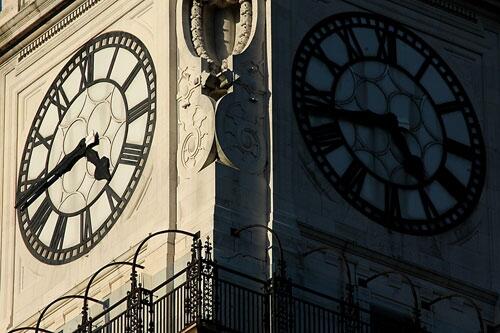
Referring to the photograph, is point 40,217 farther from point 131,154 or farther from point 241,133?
point 241,133

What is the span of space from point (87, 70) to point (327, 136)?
8.86 feet

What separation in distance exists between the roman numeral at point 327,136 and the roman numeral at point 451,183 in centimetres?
109

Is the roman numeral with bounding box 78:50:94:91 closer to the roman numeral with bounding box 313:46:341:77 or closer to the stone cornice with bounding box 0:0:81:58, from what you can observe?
the stone cornice with bounding box 0:0:81:58

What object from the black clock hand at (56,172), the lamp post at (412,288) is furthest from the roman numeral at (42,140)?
the lamp post at (412,288)

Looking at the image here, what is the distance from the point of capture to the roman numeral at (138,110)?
104 ft

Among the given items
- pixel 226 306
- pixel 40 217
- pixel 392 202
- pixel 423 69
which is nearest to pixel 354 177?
pixel 392 202

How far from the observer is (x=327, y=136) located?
31.2m

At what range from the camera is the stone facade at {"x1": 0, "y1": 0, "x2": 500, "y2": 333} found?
30234 mm

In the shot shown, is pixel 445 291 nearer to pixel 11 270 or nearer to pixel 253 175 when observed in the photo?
pixel 253 175

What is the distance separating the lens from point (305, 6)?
31781 millimetres

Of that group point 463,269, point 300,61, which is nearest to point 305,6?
point 300,61

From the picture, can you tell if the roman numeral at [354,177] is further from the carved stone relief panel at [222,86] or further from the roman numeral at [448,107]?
the roman numeral at [448,107]

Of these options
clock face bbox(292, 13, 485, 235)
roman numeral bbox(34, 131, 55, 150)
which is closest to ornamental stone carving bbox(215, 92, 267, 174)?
clock face bbox(292, 13, 485, 235)

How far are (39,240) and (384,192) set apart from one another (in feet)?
10.9
